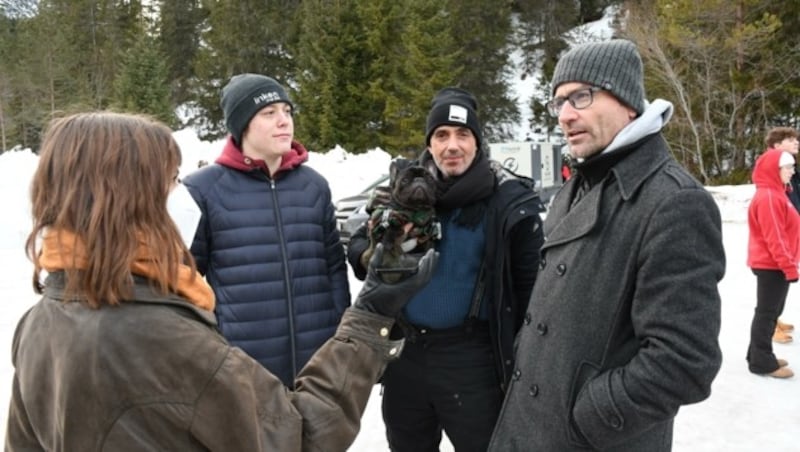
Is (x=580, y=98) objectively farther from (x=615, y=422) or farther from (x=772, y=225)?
(x=772, y=225)

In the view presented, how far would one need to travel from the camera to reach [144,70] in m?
26.4

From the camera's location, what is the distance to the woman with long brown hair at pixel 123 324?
109 centimetres

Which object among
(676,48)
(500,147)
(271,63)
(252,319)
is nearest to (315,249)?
(252,319)

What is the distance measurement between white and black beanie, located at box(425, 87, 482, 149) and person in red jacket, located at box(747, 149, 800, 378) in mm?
3213

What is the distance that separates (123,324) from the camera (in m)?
1.09

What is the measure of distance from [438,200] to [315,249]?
0.59 meters

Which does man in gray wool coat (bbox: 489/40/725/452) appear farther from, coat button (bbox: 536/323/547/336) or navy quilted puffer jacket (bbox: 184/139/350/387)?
navy quilted puffer jacket (bbox: 184/139/350/387)

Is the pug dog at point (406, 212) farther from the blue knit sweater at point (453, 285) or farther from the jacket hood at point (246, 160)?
the jacket hood at point (246, 160)

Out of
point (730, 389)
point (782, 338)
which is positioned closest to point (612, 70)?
point (730, 389)

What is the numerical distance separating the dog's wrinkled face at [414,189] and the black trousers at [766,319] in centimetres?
356

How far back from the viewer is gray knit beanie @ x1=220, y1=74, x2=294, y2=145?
250 cm

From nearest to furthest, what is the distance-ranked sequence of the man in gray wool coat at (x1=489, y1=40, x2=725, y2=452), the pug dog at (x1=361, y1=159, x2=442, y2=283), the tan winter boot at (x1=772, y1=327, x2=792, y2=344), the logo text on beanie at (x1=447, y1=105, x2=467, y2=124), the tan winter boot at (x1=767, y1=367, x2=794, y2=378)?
the man in gray wool coat at (x1=489, y1=40, x2=725, y2=452)
the pug dog at (x1=361, y1=159, x2=442, y2=283)
the logo text on beanie at (x1=447, y1=105, x2=467, y2=124)
the tan winter boot at (x1=767, y1=367, x2=794, y2=378)
the tan winter boot at (x1=772, y1=327, x2=792, y2=344)

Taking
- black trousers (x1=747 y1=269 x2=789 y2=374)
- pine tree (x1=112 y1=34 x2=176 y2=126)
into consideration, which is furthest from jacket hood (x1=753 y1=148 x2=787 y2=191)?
pine tree (x1=112 y1=34 x2=176 y2=126)

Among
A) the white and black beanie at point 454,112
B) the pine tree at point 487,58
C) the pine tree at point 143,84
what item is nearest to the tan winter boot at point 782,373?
the white and black beanie at point 454,112
